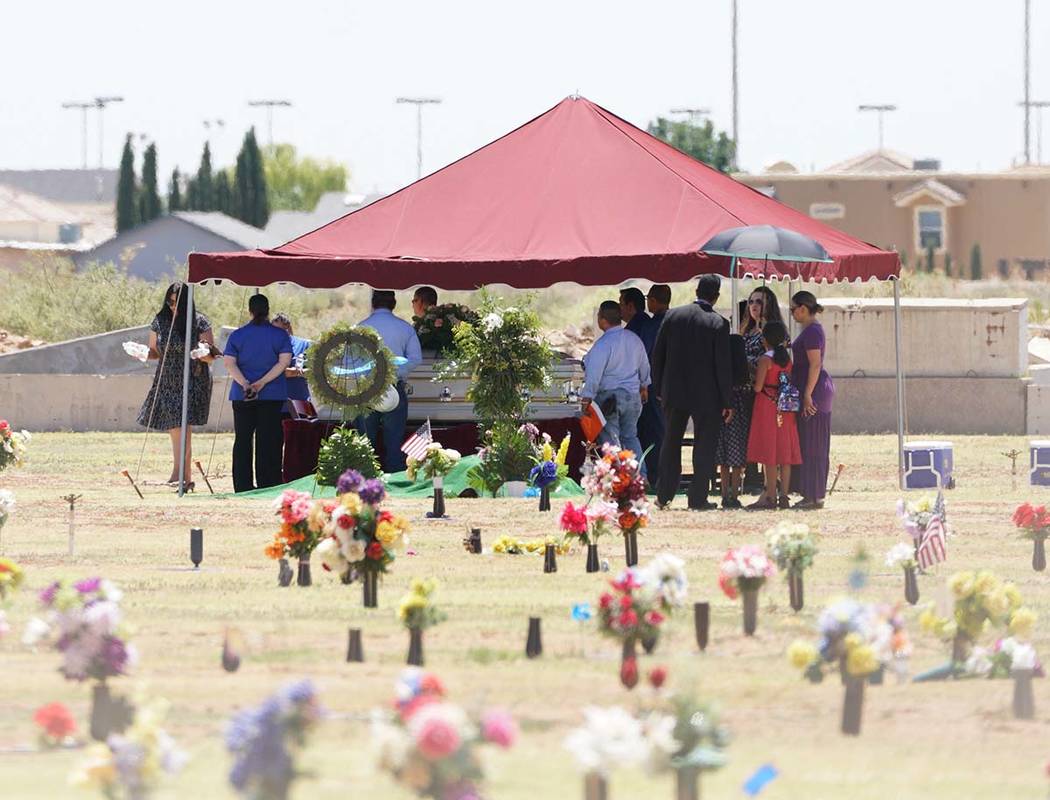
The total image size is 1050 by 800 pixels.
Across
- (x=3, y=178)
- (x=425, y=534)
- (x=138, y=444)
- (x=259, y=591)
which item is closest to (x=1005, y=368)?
(x=138, y=444)

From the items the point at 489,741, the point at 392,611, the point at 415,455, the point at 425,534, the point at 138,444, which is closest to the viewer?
the point at 489,741

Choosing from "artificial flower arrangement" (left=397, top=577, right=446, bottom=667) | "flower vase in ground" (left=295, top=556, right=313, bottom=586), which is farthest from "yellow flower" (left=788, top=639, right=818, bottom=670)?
"flower vase in ground" (left=295, top=556, right=313, bottom=586)

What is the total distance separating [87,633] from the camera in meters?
8.16

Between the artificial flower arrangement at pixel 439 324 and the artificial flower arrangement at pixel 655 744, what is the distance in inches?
506

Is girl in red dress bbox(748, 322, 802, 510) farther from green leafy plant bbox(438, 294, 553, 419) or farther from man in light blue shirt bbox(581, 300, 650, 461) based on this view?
green leafy plant bbox(438, 294, 553, 419)

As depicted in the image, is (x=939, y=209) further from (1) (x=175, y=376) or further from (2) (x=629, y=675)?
(2) (x=629, y=675)

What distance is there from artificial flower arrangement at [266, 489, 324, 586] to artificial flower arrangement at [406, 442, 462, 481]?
518 centimetres

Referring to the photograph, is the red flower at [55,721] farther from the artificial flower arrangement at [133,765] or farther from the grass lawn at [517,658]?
the artificial flower arrangement at [133,765]

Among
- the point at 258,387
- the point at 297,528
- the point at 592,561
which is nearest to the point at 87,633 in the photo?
the point at 297,528

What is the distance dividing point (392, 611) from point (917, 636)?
259 centimetres

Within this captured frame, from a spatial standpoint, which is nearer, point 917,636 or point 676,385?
point 917,636

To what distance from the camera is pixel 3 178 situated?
6206 inches

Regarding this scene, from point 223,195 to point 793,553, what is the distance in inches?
3902

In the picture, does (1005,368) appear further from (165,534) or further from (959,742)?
(959,742)
